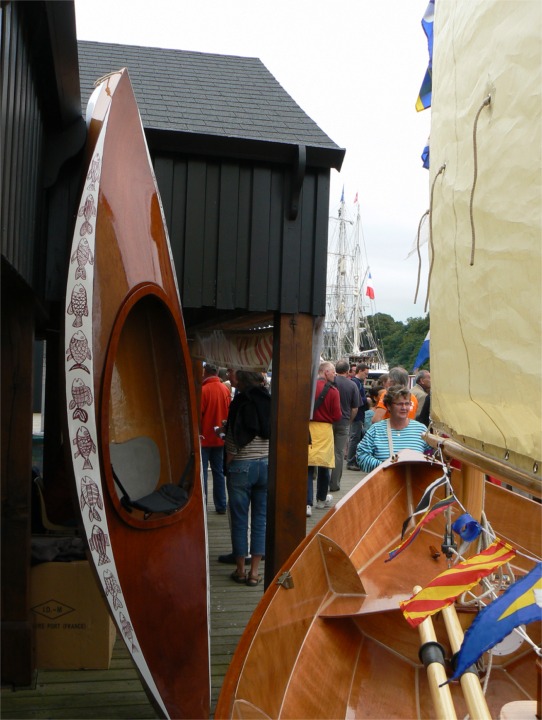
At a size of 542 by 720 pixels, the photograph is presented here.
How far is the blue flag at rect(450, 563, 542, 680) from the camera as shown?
1537 millimetres

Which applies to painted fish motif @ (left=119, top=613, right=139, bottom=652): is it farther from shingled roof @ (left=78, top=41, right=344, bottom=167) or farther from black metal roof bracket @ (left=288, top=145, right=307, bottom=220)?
shingled roof @ (left=78, top=41, right=344, bottom=167)

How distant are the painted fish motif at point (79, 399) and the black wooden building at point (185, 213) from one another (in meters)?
0.08

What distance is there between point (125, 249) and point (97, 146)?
51 cm

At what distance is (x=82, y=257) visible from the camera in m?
3.04

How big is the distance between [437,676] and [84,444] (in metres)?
1.73

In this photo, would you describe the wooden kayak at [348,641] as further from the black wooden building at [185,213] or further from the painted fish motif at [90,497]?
the black wooden building at [185,213]

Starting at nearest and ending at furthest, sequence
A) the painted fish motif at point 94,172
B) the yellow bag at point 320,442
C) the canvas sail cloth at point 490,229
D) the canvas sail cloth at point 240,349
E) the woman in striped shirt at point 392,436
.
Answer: the canvas sail cloth at point 490,229, the painted fish motif at point 94,172, the woman in striped shirt at point 392,436, the canvas sail cloth at point 240,349, the yellow bag at point 320,442

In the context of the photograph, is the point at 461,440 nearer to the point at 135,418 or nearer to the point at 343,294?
the point at 135,418

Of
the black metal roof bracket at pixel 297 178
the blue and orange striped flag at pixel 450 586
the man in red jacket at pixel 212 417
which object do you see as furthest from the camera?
the man in red jacket at pixel 212 417

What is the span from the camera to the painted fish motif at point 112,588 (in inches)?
116

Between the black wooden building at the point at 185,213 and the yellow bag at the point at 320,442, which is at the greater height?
the black wooden building at the point at 185,213

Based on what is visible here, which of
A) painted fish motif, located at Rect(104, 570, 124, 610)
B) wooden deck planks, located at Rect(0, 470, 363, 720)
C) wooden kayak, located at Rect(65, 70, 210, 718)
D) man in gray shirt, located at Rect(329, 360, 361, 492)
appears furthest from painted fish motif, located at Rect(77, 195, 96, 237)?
man in gray shirt, located at Rect(329, 360, 361, 492)

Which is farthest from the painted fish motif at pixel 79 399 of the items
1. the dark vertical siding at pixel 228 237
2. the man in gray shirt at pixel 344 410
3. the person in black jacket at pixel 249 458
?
the man in gray shirt at pixel 344 410

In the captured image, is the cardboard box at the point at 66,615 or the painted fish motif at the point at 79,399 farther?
the cardboard box at the point at 66,615
